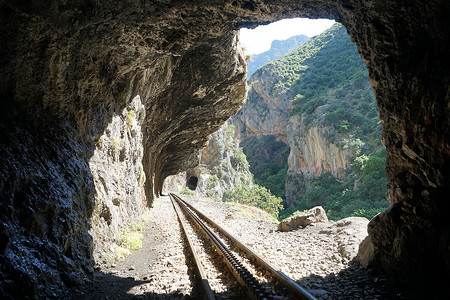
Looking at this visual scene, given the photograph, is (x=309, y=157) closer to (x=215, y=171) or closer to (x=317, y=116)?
(x=317, y=116)

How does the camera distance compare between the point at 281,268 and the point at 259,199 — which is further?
the point at 259,199

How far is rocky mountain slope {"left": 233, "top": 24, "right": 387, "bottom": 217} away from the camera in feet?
147

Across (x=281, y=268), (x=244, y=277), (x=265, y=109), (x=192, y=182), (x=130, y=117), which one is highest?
(x=265, y=109)

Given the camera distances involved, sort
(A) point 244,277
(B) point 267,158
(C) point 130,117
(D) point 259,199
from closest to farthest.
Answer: (A) point 244,277, (C) point 130,117, (D) point 259,199, (B) point 267,158

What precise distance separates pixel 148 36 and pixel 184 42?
95 centimetres

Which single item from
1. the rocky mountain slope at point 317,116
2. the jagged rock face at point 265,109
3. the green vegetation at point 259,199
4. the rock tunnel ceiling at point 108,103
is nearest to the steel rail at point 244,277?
the rock tunnel ceiling at point 108,103

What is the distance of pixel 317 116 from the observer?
55406mm

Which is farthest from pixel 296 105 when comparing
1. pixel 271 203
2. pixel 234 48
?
pixel 234 48

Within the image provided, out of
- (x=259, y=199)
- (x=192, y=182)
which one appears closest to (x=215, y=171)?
(x=192, y=182)

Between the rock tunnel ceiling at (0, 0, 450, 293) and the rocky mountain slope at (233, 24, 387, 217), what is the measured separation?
30633 millimetres

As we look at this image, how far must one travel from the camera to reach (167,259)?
604 cm

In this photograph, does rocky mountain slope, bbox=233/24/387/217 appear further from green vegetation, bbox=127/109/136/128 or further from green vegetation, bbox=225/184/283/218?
green vegetation, bbox=127/109/136/128

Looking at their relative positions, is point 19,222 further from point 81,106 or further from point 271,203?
point 271,203

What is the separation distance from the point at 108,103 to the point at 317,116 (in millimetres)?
53476
